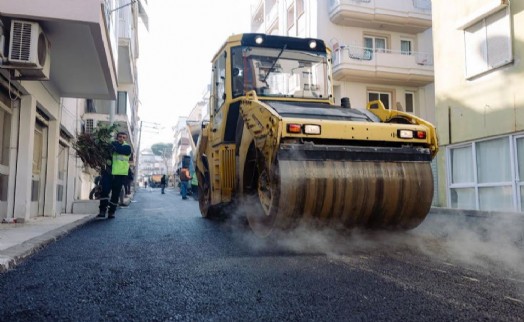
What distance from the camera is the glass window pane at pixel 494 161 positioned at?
9.26 m

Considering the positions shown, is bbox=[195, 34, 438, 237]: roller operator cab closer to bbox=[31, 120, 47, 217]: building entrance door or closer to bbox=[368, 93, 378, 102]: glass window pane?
bbox=[31, 120, 47, 217]: building entrance door

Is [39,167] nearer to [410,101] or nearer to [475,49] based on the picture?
[475,49]

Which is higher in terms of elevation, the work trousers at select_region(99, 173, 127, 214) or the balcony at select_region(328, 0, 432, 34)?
the balcony at select_region(328, 0, 432, 34)

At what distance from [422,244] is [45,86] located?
25.1ft

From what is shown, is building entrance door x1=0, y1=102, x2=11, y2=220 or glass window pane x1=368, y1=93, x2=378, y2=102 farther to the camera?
glass window pane x1=368, y1=93, x2=378, y2=102

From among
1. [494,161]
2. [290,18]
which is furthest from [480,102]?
[290,18]

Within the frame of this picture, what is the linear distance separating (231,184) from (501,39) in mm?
7009

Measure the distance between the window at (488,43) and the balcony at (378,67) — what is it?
825 centimetres

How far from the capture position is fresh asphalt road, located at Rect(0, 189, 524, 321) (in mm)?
2531

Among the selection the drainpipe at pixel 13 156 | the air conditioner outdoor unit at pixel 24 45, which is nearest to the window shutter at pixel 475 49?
the air conditioner outdoor unit at pixel 24 45

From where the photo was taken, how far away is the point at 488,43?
31.8ft

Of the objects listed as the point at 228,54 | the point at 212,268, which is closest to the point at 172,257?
the point at 212,268

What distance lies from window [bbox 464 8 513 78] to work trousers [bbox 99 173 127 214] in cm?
806

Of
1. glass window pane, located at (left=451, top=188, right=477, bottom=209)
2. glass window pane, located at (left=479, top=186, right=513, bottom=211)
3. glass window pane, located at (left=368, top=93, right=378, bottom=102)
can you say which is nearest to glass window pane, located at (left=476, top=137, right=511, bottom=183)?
glass window pane, located at (left=479, top=186, right=513, bottom=211)
